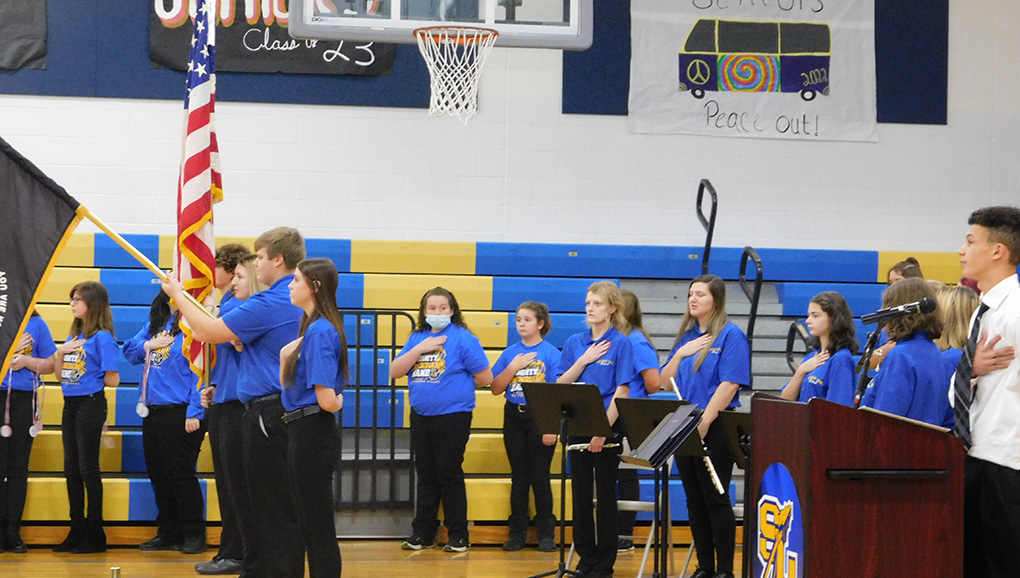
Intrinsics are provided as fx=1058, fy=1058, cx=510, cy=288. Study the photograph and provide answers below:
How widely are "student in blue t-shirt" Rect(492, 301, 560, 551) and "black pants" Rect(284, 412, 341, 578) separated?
2659 mm

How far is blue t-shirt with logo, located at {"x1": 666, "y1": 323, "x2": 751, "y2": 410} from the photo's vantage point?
5566 millimetres

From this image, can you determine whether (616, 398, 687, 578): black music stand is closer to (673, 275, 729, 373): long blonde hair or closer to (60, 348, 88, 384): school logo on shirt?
(673, 275, 729, 373): long blonde hair

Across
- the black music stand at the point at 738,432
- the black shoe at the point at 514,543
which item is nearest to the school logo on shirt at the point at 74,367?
the black shoe at the point at 514,543

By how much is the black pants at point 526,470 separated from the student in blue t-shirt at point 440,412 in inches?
13.0

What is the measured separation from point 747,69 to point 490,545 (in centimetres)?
507

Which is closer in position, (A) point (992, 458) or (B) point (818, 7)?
(A) point (992, 458)

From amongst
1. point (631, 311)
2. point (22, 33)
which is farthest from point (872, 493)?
point (22, 33)

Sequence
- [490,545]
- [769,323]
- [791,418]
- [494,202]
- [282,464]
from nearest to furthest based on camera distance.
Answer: [791,418] → [282,464] → [490,545] → [769,323] → [494,202]

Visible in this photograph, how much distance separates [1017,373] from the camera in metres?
3.43

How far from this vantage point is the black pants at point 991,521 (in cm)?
334

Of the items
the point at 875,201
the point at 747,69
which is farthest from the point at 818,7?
the point at 875,201

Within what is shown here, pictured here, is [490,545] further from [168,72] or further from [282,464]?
[168,72]

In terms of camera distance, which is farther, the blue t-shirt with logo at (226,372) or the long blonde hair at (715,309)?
the long blonde hair at (715,309)

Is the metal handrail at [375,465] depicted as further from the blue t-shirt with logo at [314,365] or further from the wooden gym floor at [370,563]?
the blue t-shirt with logo at [314,365]
